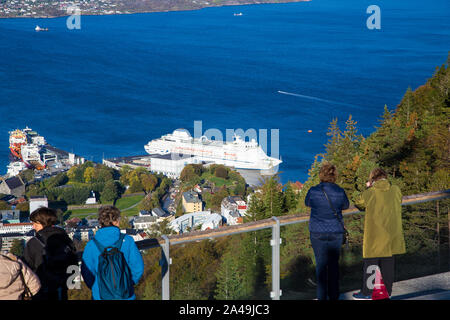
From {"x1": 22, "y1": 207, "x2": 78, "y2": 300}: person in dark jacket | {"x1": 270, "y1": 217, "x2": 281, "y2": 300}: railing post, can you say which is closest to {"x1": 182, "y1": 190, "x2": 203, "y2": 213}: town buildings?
{"x1": 270, "y1": 217, "x2": 281, "y2": 300}: railing post

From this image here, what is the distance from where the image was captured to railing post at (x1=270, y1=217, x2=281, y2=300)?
2844 millimetres

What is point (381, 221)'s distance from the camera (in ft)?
9.41

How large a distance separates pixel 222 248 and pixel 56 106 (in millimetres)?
39896

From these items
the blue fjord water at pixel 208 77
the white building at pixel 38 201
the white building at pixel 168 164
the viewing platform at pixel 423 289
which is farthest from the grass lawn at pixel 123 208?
the viewing platform at pixel 423 289

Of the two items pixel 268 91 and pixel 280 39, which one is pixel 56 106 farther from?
pixel 280 39

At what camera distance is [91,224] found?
63.0ft

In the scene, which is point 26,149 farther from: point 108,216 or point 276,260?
point 108,216

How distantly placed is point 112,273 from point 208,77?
47654 millimetres

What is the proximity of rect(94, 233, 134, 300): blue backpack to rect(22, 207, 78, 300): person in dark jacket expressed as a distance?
7.1 inches

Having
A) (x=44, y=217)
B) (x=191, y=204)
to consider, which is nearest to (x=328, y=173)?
(x=44, y=217)

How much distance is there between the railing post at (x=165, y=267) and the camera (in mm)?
2562

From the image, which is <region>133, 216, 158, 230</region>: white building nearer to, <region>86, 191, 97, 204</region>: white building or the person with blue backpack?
<region>86, 191, 97, 204</region>: white building

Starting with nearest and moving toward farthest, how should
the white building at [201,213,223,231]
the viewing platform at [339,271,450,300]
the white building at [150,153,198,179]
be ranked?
the viewing platform at [339,271,450,300] < the white building at [201,213,223,231] < the white building at [150,153,198,179]

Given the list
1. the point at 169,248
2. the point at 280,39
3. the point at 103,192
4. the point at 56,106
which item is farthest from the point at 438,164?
the point at 280,39
